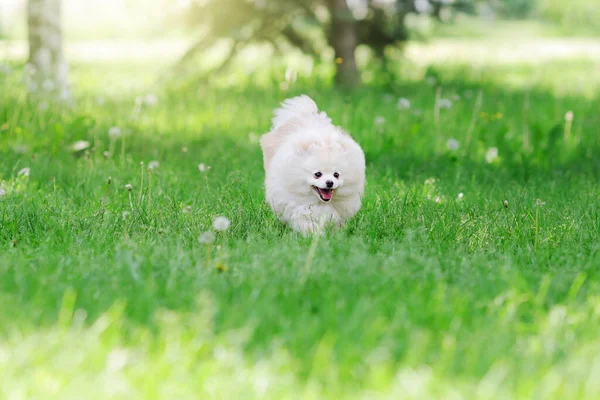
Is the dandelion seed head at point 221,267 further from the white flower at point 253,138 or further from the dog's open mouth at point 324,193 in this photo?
the white flower at point 253,138

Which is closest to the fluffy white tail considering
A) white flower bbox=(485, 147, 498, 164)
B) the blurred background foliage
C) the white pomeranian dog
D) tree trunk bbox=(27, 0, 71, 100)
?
the white pomeranian dog

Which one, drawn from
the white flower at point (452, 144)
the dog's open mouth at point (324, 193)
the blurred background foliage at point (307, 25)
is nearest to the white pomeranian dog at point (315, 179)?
the dog's open mouth at point (324, 193)

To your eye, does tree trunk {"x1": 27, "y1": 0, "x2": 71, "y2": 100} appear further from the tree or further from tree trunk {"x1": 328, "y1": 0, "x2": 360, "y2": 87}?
tree trunk {"x1": 328, "y1": 0, "x2": 360, "y2": 87}

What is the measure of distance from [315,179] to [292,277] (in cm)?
85

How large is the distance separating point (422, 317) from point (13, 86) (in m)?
5.26

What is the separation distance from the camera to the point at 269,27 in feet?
28.3

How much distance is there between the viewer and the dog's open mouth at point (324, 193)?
3.95m

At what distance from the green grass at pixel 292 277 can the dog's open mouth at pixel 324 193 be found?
167 mm

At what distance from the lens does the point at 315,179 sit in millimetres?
3906

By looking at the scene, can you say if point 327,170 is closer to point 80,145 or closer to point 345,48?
point 80,145

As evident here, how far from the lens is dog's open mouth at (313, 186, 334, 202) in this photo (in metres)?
3.95

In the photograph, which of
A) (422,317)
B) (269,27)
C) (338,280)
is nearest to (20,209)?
(338,280)

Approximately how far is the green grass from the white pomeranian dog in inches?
4.4

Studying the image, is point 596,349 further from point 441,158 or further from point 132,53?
point 132,53
